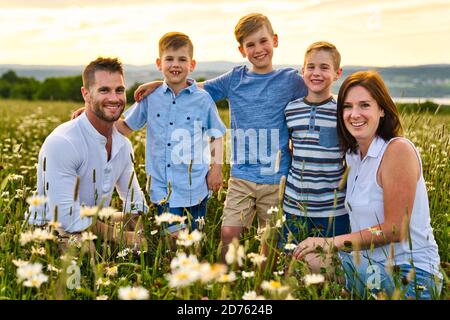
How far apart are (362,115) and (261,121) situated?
111 centimetres

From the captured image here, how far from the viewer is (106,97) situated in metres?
4.88

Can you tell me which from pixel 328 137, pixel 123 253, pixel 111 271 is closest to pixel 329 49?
pixel 328 137

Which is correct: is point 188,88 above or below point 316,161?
above

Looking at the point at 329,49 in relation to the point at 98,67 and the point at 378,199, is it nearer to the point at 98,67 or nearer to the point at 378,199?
the point at 378,199

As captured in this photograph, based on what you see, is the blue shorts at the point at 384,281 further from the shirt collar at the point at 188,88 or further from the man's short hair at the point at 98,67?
the man's short hair at the point at 98,67

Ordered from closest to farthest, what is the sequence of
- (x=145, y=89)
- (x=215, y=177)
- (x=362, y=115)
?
(x=362, y=115) → (x=215, y=177) → (x=145, y=89)

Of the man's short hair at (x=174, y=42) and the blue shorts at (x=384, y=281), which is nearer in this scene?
the blue shorts at (x=384, y=281)

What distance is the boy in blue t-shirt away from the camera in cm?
486

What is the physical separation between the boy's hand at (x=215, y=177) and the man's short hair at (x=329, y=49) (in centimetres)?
106

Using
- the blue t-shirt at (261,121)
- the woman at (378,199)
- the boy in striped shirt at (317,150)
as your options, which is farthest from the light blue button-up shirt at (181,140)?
the woman at (378,199)

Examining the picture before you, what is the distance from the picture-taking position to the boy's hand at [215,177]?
4.96 m
